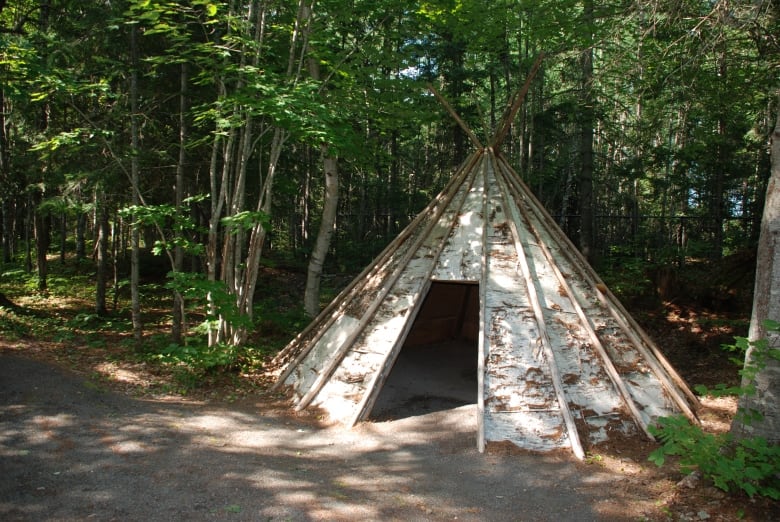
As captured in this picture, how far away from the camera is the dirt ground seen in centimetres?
419

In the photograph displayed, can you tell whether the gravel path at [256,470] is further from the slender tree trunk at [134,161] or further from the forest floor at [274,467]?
the slender tree trunk at [134,161]

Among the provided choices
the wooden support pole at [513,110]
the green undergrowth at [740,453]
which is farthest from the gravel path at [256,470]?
the wooden support pole at [513,110]

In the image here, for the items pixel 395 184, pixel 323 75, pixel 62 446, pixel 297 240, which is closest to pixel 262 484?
pixel 62 446

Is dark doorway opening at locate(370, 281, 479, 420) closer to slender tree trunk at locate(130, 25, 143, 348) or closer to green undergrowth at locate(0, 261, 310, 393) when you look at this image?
green undergrowth at locate(0, 261, 310, 393)

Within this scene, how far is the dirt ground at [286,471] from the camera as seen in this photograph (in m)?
4.19

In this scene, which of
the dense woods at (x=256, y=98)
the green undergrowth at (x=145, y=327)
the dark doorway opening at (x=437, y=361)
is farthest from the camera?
the green undergrowth at (x=145, y=327)

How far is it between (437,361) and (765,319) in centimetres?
586

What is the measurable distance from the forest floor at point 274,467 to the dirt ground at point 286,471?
0.7 inches

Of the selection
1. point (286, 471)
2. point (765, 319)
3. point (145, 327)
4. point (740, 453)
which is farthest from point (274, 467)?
point (145, 327)

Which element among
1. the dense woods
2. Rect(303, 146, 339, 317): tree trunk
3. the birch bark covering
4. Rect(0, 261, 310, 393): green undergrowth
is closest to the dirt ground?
the birch bark covering

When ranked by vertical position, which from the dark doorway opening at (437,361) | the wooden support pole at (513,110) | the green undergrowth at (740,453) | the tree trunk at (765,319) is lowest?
the dark doorway opening at (437,361)

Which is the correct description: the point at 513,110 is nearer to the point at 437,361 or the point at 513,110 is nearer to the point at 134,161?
the point at 437,361

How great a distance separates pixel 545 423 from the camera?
554cm

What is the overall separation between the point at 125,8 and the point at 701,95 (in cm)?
1062
